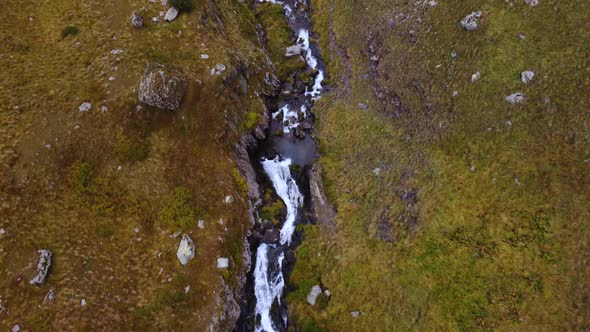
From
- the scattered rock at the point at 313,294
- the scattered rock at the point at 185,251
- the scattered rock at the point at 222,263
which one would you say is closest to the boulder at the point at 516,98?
the scattered rock at the point at 313,294

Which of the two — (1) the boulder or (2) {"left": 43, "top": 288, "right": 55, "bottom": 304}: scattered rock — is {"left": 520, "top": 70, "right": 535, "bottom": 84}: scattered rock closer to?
(1) the boulder

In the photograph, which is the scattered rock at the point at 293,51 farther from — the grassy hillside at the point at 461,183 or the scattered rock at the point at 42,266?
the scattered rock at the point at 42,266

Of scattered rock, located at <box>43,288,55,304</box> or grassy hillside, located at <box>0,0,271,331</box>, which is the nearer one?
scattered rock, located at <box>43,288,55,304</box>

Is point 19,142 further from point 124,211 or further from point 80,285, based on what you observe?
point 80,285

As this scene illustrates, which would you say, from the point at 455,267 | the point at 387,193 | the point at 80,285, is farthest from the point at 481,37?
the point at 80,285

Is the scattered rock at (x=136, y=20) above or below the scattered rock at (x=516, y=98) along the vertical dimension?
below

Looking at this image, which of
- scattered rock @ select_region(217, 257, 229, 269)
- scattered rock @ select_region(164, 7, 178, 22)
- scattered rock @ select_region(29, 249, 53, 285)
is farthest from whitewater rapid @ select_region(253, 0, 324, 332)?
scattered rock @ select_region(29, 249, 53, 285)
